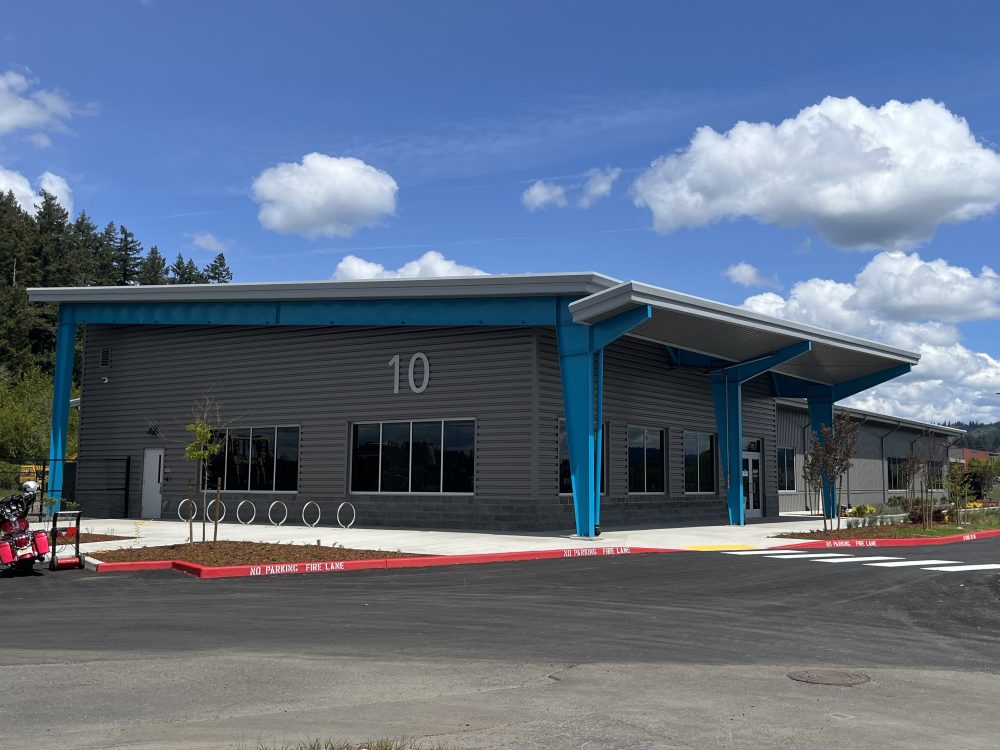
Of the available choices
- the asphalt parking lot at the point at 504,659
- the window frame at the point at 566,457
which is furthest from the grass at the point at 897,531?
the asphalt parking lot at the point at 504,659

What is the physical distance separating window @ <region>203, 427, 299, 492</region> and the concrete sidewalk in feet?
4.82

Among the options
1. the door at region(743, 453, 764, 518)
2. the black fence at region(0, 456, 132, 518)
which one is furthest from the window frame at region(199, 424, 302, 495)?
the door at region(743, 453, 764, 518)

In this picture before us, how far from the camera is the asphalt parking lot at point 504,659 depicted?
629 centimetres

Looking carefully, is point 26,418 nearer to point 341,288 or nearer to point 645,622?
point 341,288

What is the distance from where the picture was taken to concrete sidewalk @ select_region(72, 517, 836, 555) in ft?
64.6

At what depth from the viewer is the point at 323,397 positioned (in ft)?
88.8

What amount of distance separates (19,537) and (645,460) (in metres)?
17.5

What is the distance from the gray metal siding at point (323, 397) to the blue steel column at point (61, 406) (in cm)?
140

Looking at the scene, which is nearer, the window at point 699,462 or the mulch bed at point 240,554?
the mulch bed at point 240,554

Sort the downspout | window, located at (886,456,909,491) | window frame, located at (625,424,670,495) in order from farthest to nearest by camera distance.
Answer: window, located at (886,456,909,491) < the downspout < window frame, located at (625,424,670,495)

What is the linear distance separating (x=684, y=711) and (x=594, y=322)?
52.6 feet

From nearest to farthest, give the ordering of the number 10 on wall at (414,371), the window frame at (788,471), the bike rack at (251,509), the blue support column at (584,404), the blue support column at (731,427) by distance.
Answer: the blue support column at (584,404), the number 10 on wall at (414,371), the bike rack at (251,509), the blue support column at (731,427), the window frame at (788,471)

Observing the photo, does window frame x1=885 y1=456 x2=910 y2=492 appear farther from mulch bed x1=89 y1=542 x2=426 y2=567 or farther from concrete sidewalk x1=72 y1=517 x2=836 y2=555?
mulch bed x1=89 y1=542 x2=426 y2=567

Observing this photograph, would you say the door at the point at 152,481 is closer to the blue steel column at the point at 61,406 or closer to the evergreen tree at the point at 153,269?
the blue steel column at the point at 61,406
